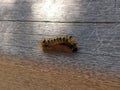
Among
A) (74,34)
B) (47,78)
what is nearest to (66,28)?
(74,34)

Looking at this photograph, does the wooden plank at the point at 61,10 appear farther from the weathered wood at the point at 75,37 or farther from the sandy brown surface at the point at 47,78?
the sandy brown surface at the point at 47,78

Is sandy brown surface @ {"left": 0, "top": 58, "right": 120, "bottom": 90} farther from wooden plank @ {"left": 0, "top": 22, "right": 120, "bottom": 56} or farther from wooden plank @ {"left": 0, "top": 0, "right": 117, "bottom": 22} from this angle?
wooden plank @ {"left": 0, "top": 0, "right": 117, "bottom": 22}

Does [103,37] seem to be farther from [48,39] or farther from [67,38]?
[48,39]

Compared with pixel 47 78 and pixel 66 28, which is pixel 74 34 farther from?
pixel 47 78

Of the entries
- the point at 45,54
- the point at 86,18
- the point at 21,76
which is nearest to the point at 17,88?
the point at 21,76

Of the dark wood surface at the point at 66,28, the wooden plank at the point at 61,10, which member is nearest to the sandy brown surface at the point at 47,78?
the dark wood surface at the point at 66,28

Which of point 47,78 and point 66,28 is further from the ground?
point 66,28
